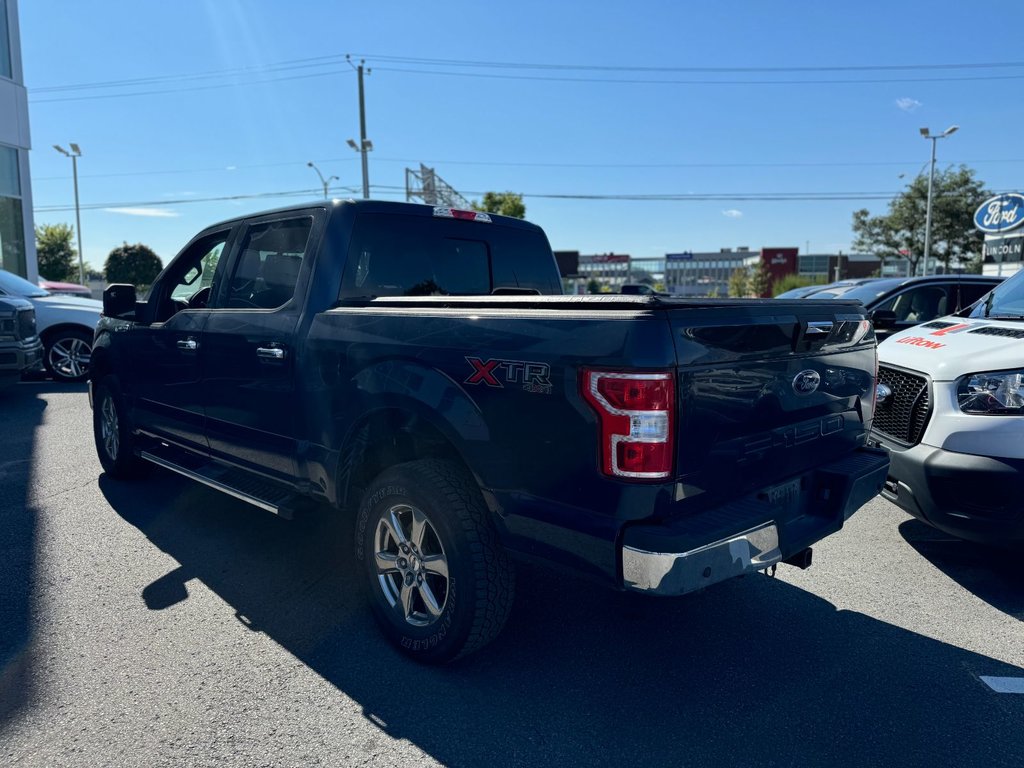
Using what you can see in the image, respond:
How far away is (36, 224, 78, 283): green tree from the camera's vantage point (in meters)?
49.8

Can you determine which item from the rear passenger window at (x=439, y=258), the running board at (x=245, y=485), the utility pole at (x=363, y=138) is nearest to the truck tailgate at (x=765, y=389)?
the rear passenger window at (x=439, y=258)

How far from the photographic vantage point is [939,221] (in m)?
43.2

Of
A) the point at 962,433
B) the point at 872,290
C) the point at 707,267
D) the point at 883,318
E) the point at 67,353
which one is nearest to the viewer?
the point at 962,433

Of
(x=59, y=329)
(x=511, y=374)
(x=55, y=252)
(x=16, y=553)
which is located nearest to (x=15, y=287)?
(x=59, y=329)

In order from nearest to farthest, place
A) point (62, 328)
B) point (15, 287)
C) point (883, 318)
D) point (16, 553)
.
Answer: point (16, 553) < point (883, 318) < point (15, 287) < point (62, 328)

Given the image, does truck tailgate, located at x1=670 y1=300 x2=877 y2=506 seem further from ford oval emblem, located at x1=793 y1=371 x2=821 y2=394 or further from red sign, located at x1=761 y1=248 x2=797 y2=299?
red sign, located at x1=761 y1=248 x2=797 y2=299

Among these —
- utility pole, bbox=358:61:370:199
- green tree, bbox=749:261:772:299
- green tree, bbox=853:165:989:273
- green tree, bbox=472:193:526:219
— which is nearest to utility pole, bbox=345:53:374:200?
utility pole, bbox=358:61:370:199

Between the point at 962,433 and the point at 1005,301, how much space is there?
179 centimetres

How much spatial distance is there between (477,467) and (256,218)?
2.24 m

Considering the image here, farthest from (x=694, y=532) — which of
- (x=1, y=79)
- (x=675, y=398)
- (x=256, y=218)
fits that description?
(x=1, y=79)

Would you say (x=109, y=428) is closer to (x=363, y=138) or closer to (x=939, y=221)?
(x=363, y=138)

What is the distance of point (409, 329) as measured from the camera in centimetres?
295

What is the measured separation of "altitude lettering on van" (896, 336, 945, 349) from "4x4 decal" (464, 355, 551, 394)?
2.82 meters

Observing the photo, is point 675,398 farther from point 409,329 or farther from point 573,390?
point 409,329
